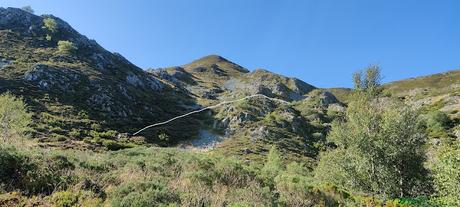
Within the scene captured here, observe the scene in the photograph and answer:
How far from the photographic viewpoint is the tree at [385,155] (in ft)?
115

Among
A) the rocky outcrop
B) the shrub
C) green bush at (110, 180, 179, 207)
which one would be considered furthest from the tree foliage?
the rocky outcrop

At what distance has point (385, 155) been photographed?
115 feet

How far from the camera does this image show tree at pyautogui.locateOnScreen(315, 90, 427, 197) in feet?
115

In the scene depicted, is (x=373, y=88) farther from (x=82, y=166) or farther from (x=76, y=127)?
(x=76, y=127)

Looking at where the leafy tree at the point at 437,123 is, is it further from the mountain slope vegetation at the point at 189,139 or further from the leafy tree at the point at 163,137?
the leafy tree at the point at 163,137

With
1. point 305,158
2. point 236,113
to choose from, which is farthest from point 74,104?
point 305,158

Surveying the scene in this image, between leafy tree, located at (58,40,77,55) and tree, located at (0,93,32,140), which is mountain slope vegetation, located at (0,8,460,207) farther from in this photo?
leafy tree, located at (58,40,77,55)

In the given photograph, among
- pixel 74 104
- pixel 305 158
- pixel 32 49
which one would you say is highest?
pixel 32 49

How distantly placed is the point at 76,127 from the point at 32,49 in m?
65.7

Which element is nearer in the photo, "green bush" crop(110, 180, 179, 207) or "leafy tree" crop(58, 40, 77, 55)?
"green bush" crop(110, 180, 179, 207)

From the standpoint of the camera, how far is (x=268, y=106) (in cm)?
12875

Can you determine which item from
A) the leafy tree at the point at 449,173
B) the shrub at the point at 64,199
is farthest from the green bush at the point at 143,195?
the leafy tree at the point at 449,173

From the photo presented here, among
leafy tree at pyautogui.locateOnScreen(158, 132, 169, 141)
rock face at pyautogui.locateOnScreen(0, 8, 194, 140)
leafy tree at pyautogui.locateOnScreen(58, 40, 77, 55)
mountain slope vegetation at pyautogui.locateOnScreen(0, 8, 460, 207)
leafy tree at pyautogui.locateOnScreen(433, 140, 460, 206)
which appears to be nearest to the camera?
mountain slope vegetation at pyautogui.locateOnScreen(0, 8, 460, 207)

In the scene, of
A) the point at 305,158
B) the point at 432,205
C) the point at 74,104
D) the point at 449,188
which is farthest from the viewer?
the point at 74,104
